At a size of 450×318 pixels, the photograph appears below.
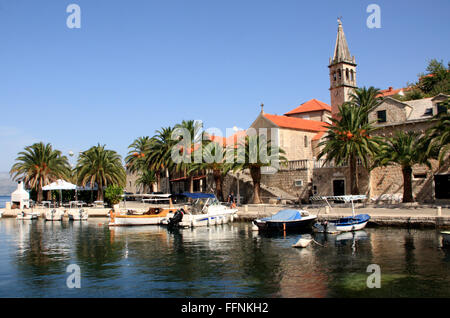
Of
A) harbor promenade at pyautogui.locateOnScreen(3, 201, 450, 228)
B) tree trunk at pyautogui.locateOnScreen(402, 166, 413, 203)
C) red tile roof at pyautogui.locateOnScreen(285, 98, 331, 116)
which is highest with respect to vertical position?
red tile roof at pyautogui.locateOnScreen(285, 98, 331, 116)

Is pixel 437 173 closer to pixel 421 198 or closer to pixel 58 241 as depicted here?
pixel 421 198

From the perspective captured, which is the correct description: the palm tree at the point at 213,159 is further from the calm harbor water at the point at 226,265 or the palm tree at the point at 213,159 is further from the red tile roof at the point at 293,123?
the calm harbor water at the point at 226,265

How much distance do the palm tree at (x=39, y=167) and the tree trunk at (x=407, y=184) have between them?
42.4 m

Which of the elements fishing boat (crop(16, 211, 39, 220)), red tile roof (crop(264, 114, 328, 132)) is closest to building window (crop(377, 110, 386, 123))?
red tile roof (crop(264, 114, 328, 132))

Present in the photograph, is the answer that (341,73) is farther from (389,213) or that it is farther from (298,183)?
(389,213)

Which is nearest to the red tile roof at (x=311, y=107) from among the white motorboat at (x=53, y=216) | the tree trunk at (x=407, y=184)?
the tree trunk at (x=407, y=184)

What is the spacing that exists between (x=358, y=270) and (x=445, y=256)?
5329 millimetres

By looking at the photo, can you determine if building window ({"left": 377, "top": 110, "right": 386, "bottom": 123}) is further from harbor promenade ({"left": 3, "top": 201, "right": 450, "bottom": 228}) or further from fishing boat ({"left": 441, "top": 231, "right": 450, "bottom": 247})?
fishing boat ({"left": 441, "top": 231, "right": 450, "bottom": 247})

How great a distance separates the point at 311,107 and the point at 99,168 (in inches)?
1469

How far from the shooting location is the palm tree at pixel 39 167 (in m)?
53.7

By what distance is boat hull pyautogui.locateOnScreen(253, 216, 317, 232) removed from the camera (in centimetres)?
3108

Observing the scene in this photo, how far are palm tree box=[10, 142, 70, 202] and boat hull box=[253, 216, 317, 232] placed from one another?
3462cm

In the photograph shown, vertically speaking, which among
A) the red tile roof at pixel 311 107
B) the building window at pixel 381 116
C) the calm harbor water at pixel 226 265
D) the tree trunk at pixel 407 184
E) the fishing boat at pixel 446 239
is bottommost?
the calm harbor water at pixel 226 265
